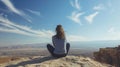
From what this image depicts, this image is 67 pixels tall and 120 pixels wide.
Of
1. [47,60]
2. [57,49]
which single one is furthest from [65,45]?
[47,60]

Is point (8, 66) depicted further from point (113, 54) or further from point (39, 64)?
point (113, 54)

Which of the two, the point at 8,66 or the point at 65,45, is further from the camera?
the point at 65,45

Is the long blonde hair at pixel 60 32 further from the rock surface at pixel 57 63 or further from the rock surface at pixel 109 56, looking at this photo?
the rock surface at pixel 109 56

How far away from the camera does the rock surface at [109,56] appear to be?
139 ft

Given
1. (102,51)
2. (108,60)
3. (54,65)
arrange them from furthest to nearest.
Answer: (102,51), (108,60), (54,65)

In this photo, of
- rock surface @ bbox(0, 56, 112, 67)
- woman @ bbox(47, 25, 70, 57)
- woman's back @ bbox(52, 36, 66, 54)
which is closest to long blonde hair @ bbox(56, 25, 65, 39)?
woman @ bbox(47, 25, 70, 57)

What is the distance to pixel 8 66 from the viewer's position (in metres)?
12.5

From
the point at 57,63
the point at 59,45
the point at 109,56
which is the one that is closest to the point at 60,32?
the point at 59,45

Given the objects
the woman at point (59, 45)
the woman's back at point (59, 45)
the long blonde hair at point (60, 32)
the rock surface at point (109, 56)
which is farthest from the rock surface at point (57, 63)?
the rock surface at point (109, 56)

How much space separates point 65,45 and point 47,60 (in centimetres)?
141

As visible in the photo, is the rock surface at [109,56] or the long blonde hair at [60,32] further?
the rock surface at [109,56]

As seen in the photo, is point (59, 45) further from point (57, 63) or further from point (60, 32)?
point (57, 63)

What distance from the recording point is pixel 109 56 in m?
44.4

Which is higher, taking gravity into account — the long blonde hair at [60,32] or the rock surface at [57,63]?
the long blonde hair at [60,32]
